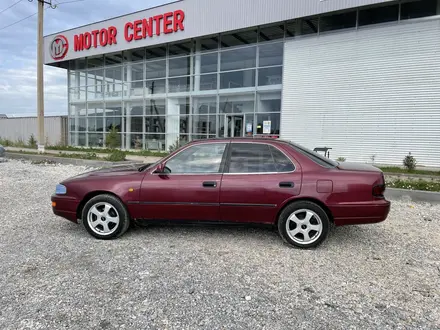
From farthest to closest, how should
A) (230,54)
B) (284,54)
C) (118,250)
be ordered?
(230,54)
(284,54)
(118,250)

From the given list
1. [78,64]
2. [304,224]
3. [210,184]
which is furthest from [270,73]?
[78,64]

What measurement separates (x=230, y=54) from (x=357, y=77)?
7111 mm

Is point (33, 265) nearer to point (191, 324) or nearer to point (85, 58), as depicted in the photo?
point (191, 324)

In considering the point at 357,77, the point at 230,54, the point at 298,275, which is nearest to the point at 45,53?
the point at 230,54

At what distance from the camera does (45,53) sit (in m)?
23.7

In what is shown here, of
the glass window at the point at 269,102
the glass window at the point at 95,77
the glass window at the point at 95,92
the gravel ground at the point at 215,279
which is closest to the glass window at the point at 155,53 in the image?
the glass window at the point at 95,77

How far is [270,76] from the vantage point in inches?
642

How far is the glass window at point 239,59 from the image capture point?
55.3 ft

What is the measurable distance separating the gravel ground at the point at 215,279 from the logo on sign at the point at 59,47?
2133 cm

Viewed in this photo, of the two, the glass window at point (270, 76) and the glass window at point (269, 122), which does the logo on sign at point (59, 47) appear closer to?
the glass window at point (270, 76)

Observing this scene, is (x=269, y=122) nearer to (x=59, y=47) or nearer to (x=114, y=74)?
(x=114, y=74)

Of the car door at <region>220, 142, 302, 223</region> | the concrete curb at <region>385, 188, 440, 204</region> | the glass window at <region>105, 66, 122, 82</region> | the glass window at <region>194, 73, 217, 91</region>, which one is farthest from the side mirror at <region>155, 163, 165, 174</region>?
the glass window at <region>105, 66, 122, 82</region>

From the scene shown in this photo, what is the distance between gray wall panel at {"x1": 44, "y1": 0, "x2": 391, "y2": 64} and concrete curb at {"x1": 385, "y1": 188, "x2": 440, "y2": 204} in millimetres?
9337

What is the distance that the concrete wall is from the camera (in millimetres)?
25531
